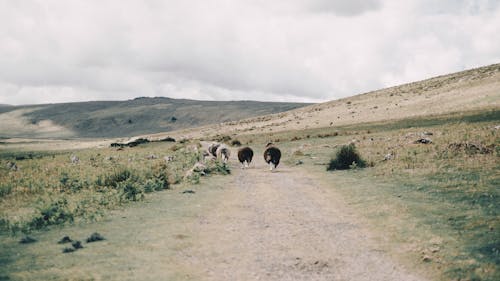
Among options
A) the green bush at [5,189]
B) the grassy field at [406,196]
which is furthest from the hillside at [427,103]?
the green bush at [5,189]

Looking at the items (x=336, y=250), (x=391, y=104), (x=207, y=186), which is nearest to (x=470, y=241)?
(x=336, y=250)

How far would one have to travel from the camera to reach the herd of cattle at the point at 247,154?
28406 mm

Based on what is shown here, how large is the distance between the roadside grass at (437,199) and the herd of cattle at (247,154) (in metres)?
2.52

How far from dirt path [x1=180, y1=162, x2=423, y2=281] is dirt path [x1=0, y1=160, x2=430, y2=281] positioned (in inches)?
0.9

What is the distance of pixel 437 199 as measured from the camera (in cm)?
1559

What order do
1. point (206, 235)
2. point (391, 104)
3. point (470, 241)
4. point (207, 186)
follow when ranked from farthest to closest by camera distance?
1. point (391, 104)
2. point (207, 186)
3. point (206, 235)
4. point (470, 241)

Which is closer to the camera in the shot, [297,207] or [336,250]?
[336,250]

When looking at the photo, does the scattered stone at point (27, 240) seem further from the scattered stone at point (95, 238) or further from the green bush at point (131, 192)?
the green bush at point (131, 192)

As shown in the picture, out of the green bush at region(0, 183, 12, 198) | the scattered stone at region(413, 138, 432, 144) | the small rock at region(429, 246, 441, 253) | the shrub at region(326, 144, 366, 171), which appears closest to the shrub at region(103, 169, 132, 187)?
the green bush at region(0, 183, 12, 198)

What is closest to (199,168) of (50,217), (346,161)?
(346,161)

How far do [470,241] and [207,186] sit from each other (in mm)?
13486

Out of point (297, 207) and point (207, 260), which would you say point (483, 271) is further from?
point (297, 207)

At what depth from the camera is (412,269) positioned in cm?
953

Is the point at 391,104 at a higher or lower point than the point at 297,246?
higher
